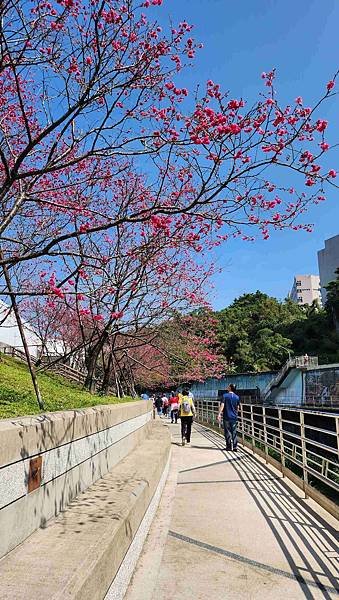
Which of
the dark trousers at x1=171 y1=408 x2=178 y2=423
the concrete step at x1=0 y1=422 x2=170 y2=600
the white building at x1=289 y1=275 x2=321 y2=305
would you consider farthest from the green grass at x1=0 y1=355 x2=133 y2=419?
the white building at x1=289 y1=275 x2=321 y2=305

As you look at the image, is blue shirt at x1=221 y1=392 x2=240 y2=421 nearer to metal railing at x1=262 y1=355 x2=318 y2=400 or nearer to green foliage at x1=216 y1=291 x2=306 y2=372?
metal railing at x1=262 y1=355 x2=318 y2=400

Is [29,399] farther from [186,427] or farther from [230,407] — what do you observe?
[186,427]

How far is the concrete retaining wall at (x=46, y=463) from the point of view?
9.25 feet

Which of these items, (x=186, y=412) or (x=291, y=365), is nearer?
(x=186, y=412)

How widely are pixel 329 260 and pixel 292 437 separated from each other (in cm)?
7256

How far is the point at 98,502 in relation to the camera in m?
4.16

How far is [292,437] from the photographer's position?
26.6ft

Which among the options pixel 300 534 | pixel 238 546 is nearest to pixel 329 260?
pixel 300 534

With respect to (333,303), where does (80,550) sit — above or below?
below

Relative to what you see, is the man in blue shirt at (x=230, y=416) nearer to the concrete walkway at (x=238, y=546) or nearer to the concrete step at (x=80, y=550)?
the concrete walkway at (x=238, y=546)

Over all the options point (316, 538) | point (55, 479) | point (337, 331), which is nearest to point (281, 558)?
point (316, 538)

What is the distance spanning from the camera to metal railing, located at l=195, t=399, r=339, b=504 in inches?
218

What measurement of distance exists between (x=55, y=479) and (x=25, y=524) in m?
0.63

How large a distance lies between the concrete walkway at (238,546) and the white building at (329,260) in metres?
71.8
